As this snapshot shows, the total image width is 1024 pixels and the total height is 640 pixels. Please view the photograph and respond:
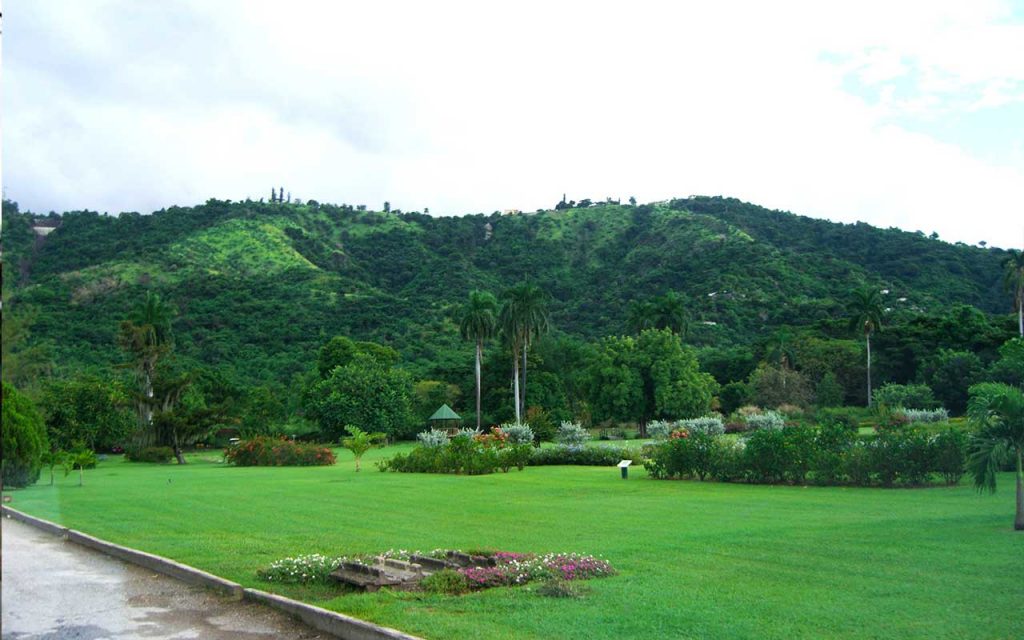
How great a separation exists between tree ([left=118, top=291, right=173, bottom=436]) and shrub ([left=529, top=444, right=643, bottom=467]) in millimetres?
17574

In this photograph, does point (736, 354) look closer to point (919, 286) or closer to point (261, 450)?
point (919, 286)

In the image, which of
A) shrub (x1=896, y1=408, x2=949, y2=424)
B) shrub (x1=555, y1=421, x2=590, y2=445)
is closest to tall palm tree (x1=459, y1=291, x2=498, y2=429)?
shrub (x1=555, y1=421, x2=590, y2=445)

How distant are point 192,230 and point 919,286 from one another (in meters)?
60.7

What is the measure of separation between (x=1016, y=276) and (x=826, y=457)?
2057 cm

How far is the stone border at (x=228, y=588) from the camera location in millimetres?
7679

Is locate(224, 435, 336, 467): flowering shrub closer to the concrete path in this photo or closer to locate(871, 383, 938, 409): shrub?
the concrete path

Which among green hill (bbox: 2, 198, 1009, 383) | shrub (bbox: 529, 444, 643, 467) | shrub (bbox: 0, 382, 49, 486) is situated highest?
green hill (bbox: 2, 198, 1009, 383)

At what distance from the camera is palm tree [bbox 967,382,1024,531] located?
1227cm

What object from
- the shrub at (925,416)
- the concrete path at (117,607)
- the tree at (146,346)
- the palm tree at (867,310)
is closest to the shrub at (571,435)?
the shrub at (925,416)

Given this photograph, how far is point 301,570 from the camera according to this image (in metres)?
10.1

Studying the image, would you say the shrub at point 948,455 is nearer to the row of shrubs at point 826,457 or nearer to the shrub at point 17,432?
the row of shrubs at point 826,457

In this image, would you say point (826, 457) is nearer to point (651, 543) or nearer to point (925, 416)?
point (651, 543)

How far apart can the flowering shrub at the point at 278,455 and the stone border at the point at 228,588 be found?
23.8 meters

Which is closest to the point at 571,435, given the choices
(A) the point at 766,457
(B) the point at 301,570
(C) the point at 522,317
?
(A) the point at 766,457
